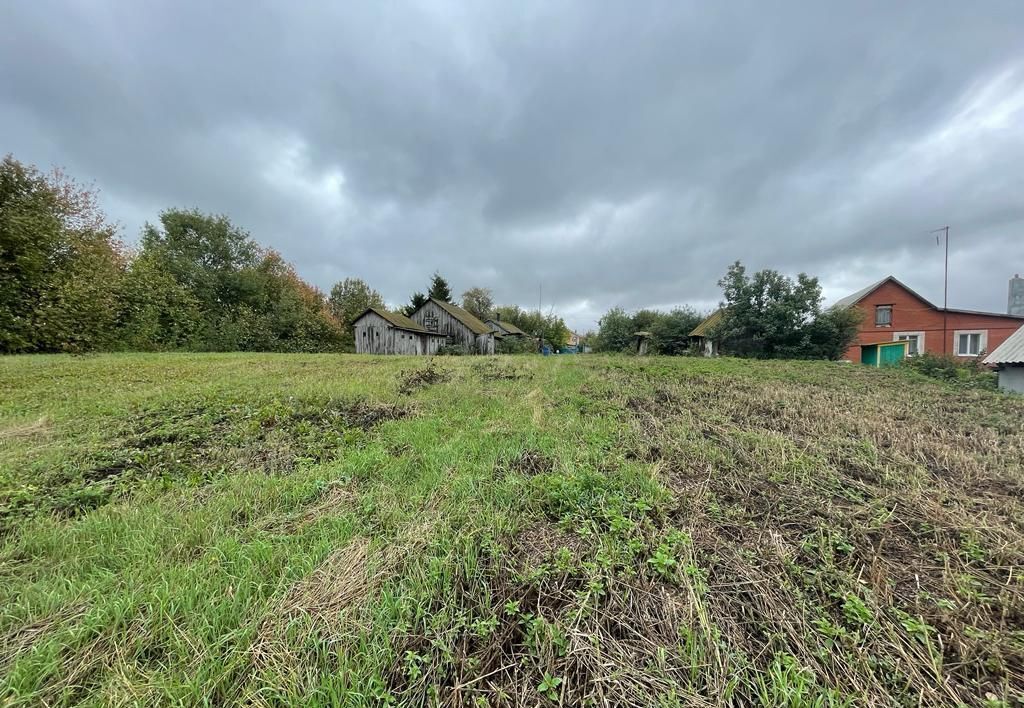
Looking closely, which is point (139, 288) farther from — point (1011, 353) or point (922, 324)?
point (922, 324)

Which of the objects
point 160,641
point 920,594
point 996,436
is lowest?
point 160,641

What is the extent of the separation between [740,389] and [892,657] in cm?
592

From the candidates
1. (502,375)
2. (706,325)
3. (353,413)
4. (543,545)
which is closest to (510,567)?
(543,545)

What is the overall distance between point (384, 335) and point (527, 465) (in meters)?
25.1

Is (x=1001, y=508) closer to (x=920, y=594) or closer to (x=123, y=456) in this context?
(x=920, y=594)

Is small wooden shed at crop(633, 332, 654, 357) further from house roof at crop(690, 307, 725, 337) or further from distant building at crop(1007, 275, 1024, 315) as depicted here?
distant building at crop(1007, 275, 1024, 315)

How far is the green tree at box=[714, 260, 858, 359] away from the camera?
681 inches

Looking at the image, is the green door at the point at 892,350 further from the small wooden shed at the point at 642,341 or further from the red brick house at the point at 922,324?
the small wooden shed at the point at 642,341

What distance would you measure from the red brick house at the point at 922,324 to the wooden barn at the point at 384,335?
95.9ft

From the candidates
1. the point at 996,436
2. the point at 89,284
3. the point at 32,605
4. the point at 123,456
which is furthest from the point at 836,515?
the point at 89,284

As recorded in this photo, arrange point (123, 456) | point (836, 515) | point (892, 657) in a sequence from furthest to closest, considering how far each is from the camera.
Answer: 1. point (123, 456)
2. point (836, 515)
3. point (892, 657)

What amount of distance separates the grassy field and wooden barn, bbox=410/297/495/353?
83.5ft

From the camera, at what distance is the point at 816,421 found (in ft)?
13.9

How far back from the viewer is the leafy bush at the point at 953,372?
8649mm
